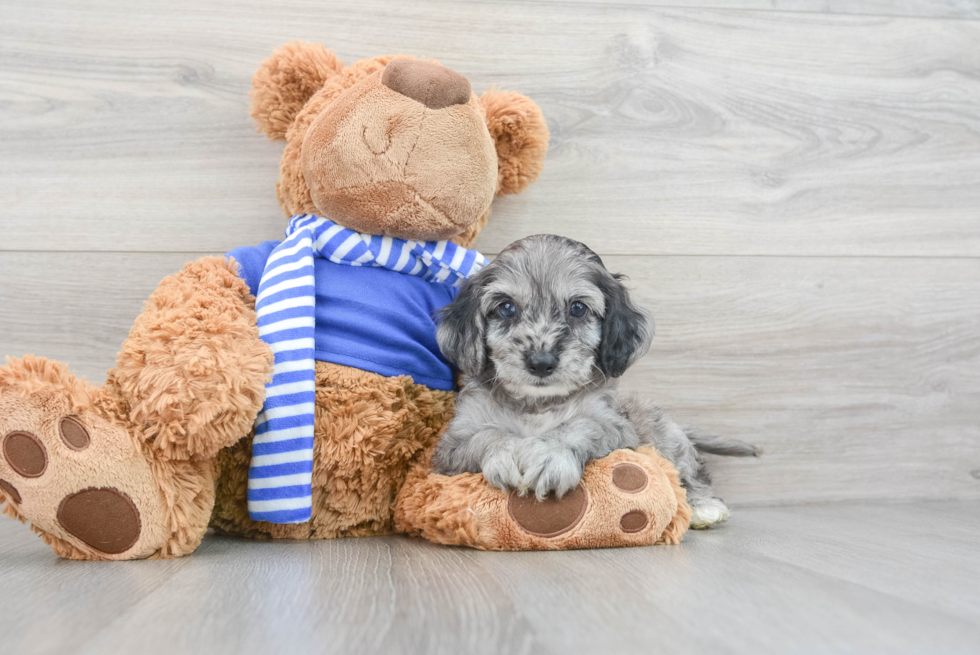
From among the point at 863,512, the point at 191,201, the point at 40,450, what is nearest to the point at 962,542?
the point at 863,512

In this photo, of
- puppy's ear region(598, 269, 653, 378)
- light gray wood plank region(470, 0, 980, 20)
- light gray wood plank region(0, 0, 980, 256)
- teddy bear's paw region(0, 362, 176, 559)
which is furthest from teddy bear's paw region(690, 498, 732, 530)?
light gray wood plank region(470, 0, 980, 20)

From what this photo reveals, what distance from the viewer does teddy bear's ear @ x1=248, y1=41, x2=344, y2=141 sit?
1.76 metres

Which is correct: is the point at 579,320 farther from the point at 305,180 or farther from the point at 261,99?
the point at 261,99

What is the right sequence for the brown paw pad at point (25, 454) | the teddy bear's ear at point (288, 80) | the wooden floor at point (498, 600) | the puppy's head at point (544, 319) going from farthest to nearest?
the teddy bear's ear at point (288, 80)
the puppy's head at point (544, 319)
the brown paw pad at point (25, 454)
the wooden floor at point (498, 600)

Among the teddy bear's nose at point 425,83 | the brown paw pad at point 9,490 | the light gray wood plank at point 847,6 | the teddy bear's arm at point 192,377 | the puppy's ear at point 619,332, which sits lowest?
the brown paw pad at point 9,490

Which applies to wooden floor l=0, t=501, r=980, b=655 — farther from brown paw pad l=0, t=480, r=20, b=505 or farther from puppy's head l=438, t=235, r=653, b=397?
puppy's head l=438, t=235, r=653, b=397

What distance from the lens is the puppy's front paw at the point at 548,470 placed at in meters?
1.39

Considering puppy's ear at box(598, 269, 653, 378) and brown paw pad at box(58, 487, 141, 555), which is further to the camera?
puppy's ear at box(598, 269, 653, 378)

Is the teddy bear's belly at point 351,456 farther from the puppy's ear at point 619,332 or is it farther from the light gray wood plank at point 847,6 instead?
the light gray wood plank at point 847,6

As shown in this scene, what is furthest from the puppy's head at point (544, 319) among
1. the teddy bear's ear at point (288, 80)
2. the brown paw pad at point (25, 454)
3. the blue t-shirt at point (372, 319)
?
the brown paw pad at point (25, 454)

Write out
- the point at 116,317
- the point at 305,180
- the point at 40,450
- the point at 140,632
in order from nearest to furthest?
the point at 140,632 → the point at 40,450 → the point at 305,180 → the point at 116,317

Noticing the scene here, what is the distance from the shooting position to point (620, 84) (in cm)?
217

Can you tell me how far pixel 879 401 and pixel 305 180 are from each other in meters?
1.82

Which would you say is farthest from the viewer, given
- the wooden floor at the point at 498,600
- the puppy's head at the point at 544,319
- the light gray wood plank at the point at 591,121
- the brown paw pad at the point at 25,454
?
the light gray wood plank at the point at 591,121
